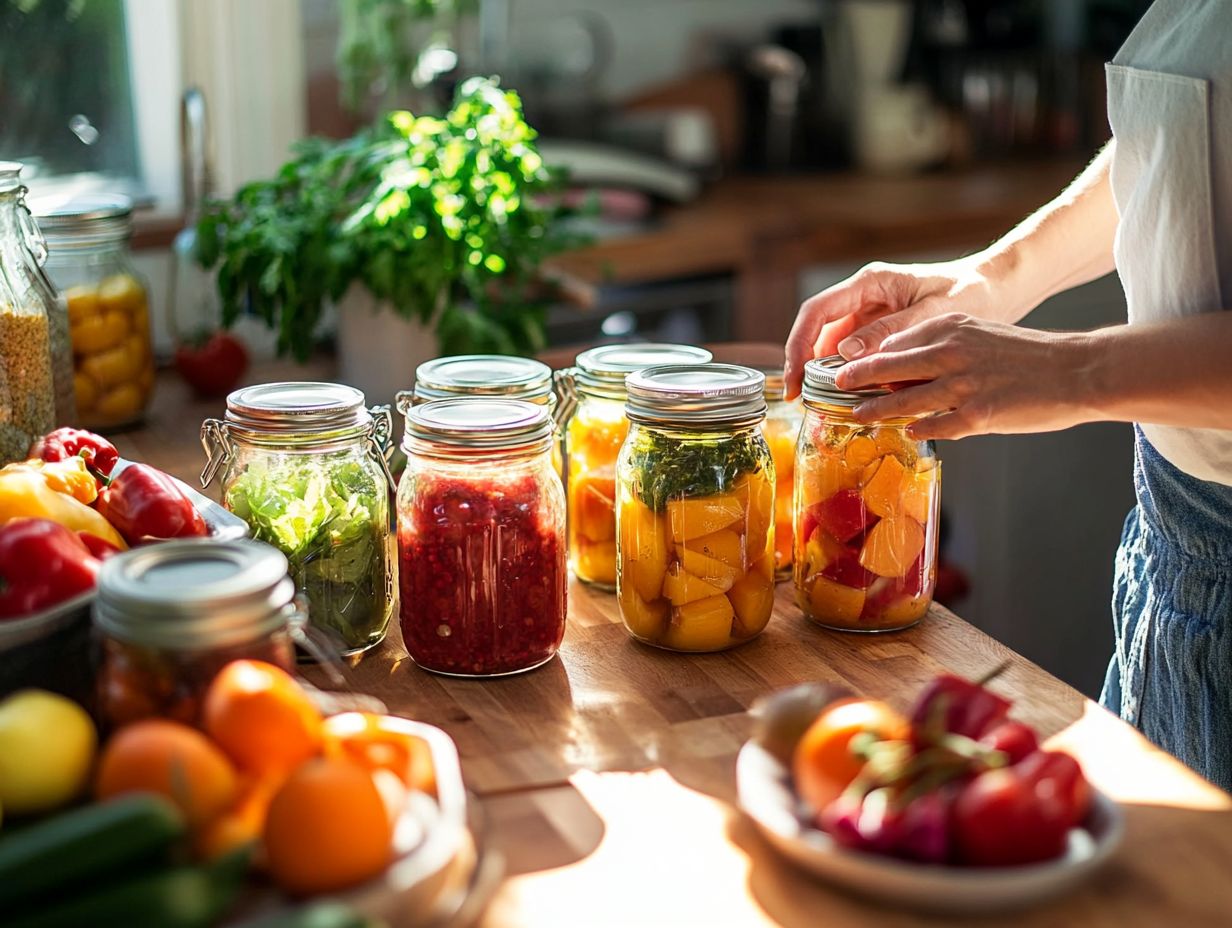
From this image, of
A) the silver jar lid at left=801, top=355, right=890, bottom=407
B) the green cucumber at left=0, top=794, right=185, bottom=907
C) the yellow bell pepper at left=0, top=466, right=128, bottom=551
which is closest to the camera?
the green cucumber at left=0, top=794, right=185, bottom=907

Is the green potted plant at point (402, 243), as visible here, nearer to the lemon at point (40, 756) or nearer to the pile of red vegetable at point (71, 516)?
the pile of red vegetable at point (71, 516)

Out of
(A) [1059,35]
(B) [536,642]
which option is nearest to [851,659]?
(B) [536,642]

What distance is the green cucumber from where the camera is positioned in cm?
71

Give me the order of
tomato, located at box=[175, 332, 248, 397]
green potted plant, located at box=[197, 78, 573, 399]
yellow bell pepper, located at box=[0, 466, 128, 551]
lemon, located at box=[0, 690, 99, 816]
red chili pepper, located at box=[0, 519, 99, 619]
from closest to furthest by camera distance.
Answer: lemon, located at box=[0, 690, 99, 816] → red chili pepper, located at box=[0, 519, 99, 619] → yellow bell pepper, located at box=[0, 466, 128, 551] → green potted plant, located at box=[197, 78, 573, 399] → tomato, located at box=[175, 332, 248, 397]

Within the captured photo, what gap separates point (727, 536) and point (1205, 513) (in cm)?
48

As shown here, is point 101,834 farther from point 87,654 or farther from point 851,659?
point 851,659

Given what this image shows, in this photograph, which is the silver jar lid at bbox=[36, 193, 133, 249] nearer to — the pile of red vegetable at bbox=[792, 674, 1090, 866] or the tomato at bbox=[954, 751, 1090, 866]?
the pile of red vegetable at bbox=[792, 674, 1090, 866]

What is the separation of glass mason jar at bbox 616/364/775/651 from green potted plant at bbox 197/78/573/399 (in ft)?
1.85

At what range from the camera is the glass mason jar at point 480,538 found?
105 centimetres

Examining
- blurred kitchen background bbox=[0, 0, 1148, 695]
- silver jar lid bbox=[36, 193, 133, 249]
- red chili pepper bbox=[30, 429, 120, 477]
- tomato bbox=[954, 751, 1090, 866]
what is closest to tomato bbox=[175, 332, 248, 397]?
blurred kitchen background bbox=[0, 0, 1148, 695]

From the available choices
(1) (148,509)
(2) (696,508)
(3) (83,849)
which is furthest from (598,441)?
(3) (83,849)

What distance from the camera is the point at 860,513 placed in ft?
3.75

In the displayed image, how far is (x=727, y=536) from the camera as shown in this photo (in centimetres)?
111

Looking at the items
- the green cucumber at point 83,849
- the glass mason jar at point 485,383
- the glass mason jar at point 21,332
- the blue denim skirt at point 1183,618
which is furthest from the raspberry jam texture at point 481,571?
the blue denim skirt at point 1183,618
